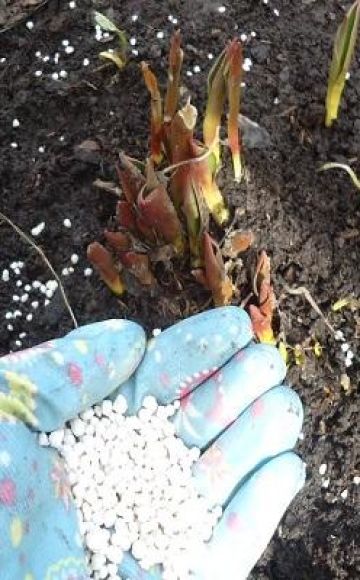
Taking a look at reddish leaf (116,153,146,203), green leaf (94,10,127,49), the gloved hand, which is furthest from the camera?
green leaf (94,10,127,49)

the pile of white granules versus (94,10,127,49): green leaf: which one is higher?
(94,10,127,49): green leaf

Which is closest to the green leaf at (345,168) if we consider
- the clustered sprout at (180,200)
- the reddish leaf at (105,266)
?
the clustered sprout at (180,200)

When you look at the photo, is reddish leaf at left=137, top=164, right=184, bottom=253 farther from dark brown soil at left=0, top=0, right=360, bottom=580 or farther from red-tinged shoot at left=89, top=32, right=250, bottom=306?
dark brown soil at left=0, top=0, right=360, bottom=580

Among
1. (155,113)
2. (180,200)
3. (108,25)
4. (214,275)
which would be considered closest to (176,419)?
(214,275)

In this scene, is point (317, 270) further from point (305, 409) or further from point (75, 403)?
point (75, 403)

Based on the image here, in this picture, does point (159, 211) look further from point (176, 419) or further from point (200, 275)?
point (176, 419)

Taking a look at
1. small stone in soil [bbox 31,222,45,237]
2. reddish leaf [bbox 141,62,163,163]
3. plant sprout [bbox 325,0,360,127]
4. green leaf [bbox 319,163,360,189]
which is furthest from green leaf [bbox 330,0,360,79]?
small stone in soil [bbox 31,222,45,237]

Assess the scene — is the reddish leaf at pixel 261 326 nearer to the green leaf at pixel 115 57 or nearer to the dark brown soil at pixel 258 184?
the dark brown soil at pixel 258 184

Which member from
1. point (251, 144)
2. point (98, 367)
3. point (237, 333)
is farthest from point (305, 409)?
point (251, 144)
